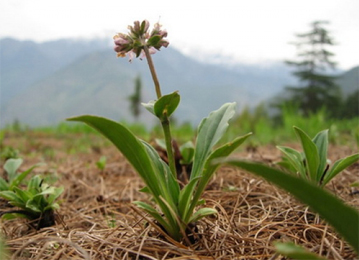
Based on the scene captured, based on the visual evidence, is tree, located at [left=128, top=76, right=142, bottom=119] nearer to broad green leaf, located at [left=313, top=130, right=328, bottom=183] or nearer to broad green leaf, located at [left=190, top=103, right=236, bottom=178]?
broad green leaf, located at [left=313, top=130, right=328, bottom=183]

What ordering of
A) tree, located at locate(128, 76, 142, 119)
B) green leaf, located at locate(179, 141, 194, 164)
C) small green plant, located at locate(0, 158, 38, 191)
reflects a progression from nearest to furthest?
small green plant, located at locate(0, 158, 38, 191)
green leaf, located at locate(179, 141, 194, 164)
tree, located at locate(128, 76, 142, 119)

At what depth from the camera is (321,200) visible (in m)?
0.67

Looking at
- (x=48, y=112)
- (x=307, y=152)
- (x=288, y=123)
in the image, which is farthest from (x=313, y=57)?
(x=48, y=112)

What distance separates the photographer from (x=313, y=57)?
56969 millimetres

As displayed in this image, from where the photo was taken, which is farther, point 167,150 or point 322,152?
point 322,152

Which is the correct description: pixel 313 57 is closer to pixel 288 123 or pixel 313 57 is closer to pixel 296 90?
pixel 296 90

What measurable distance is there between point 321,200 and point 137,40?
0.93 m

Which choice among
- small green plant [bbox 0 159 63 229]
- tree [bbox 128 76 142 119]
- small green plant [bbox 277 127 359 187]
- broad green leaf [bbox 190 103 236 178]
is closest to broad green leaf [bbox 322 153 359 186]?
small green plant [bbox 277 127 359 187]

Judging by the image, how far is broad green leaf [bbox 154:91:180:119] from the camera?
3.64ft

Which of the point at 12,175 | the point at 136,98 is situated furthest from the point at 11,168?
the point at 136,98

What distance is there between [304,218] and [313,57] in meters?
61.6

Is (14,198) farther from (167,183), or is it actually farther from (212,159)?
(212,159)

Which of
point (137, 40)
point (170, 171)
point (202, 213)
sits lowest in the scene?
point (202, 213)

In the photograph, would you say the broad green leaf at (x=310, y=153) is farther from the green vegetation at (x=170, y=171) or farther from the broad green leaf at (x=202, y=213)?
the broad green leaf at (x=202, y=213)
